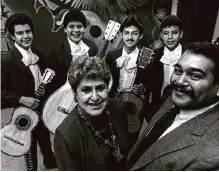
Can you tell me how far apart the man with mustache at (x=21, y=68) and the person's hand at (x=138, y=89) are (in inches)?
29.8

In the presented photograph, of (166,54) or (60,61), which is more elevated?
(166,54)

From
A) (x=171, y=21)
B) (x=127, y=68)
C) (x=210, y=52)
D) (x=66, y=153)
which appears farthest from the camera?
(x=127, y=68)

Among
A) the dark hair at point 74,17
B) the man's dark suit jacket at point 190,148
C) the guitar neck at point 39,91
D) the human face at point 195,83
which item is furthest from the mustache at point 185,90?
the guitar neck at point 39,91

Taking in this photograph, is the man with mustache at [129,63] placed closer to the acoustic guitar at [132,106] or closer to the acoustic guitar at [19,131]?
the acoustic guitar at [132,106]

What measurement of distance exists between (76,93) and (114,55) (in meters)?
0.46

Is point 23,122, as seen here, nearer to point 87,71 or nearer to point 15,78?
point 15,78

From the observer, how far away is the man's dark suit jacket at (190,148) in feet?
4.54

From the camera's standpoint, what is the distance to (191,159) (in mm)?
1401

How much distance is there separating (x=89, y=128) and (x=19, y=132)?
73 cm

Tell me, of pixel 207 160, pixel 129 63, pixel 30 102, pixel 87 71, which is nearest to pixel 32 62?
pixel 30 102

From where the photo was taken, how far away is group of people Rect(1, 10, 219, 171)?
1.47m

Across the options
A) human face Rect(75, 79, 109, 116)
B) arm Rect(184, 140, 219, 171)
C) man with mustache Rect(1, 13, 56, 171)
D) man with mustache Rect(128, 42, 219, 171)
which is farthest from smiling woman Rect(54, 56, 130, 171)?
arm Rect(184, 140, 219, 171)

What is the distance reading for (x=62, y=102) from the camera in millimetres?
1992

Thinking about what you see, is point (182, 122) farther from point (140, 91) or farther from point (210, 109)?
point (140, 91)
